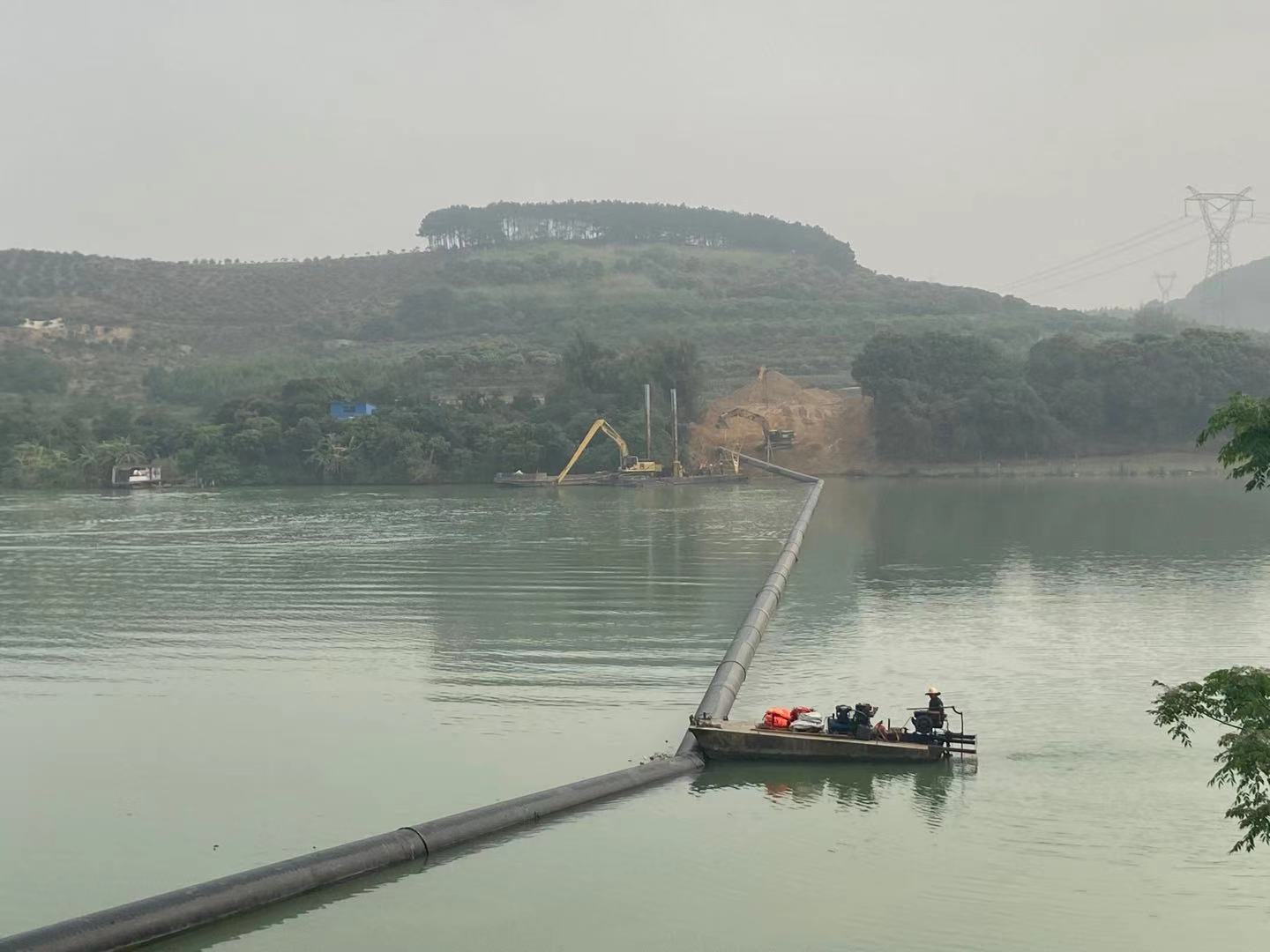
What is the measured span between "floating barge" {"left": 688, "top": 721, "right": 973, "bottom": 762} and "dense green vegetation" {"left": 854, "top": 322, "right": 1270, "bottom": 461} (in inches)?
2352

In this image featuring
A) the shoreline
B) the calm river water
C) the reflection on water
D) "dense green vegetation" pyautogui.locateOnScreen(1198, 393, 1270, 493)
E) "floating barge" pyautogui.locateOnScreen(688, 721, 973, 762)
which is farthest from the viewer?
the shoreline

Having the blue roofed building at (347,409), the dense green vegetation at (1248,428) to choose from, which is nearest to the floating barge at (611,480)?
the blue roofed building at (347,409)

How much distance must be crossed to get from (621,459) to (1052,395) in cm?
2395

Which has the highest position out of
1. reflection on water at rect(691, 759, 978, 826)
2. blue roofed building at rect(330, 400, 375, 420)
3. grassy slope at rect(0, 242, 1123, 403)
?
grassy slope at rect(0, 242, 1123, 403)

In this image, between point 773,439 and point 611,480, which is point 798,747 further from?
point 773,439

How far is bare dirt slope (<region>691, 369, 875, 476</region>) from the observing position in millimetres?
78875

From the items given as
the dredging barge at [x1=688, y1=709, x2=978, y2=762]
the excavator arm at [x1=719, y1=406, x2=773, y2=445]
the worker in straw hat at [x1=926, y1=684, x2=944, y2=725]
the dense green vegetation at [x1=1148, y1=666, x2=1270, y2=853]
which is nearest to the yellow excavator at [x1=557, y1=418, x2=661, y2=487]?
the excavator arm at [x1=719, y1=406, x2=773, y2=445]

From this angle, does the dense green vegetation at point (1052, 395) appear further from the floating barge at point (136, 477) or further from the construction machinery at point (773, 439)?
the floating barge at point (136, 477)

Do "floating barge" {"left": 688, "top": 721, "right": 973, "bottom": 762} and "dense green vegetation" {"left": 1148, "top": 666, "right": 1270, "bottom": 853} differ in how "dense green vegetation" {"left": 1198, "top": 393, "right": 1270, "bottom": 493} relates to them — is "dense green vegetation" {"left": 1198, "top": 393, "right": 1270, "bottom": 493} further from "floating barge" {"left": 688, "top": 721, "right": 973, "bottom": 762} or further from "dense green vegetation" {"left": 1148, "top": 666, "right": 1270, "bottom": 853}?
"floating barge" {"left": 688, "top": 721, "right": 973, "bottom": 762}

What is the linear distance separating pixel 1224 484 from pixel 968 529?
2319cm

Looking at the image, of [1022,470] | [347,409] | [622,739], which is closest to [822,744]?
[622,739]

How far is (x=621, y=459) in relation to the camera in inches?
2997

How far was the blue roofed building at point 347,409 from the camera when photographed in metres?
83.1

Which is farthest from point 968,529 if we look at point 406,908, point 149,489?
point 149,489
